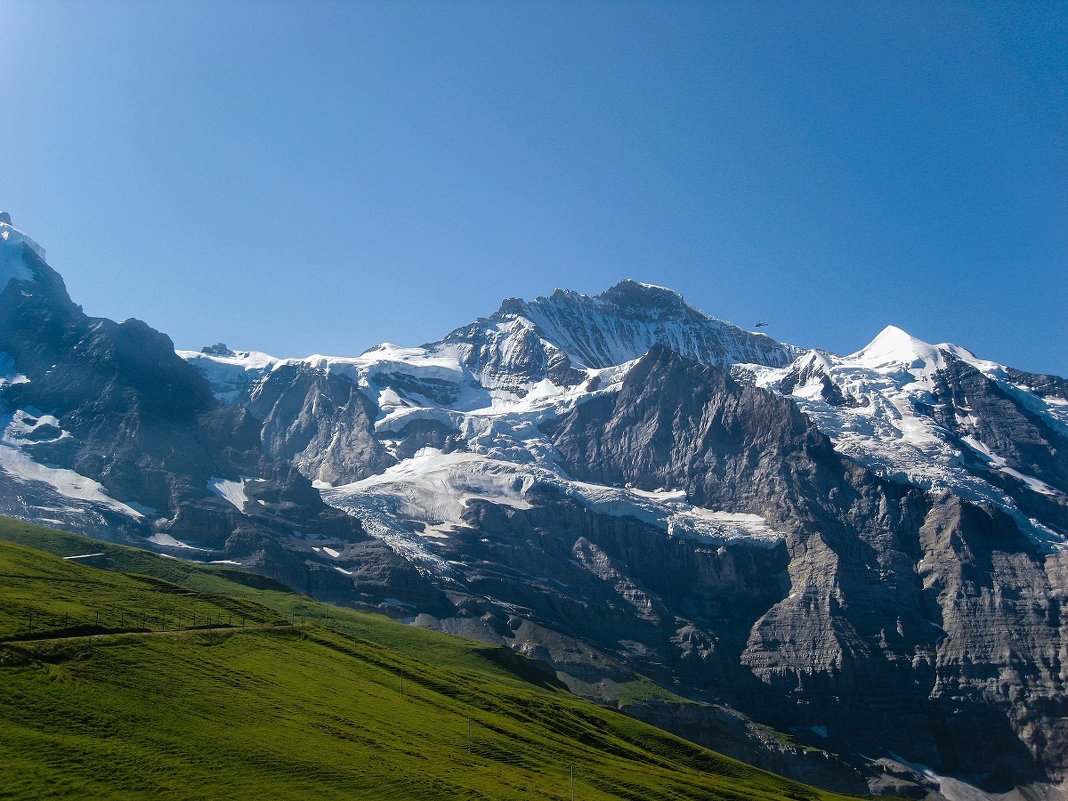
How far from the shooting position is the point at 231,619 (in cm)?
14450

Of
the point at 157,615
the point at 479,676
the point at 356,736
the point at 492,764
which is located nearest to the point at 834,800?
the point at 479,676

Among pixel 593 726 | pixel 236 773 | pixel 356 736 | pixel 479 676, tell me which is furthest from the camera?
pixel 479 676

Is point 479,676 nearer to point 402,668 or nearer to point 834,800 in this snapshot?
point 402,668

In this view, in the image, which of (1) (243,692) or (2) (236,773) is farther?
(1) (243,692)

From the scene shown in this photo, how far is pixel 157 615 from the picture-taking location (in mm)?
128500

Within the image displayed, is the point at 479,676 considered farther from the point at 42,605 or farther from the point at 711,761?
the point at 42,605

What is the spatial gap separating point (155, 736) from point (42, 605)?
33.7 meters

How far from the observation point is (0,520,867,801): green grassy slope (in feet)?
255

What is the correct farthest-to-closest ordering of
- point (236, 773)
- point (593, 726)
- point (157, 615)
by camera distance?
point (593, 726)
point (157, 615)
point (236, 773)

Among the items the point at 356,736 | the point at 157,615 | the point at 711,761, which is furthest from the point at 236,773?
the point at 711,761

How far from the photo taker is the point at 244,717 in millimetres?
97250

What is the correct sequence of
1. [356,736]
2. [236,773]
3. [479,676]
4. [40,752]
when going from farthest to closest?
[479,676]
[356,736]
[236,773]
[40,752]

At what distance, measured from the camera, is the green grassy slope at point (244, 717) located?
7775 cm

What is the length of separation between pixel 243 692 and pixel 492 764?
27.0 metres
